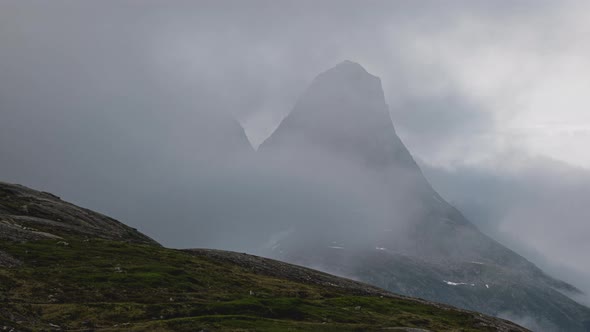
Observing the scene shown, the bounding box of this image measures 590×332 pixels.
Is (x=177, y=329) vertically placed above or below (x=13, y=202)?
below

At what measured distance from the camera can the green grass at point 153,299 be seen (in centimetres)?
7112

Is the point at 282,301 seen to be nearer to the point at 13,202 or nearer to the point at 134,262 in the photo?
the point at 134,262

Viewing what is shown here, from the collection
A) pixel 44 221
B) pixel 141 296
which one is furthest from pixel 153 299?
pixel 44 221

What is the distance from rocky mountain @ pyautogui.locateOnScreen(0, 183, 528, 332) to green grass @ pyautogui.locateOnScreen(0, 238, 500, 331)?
0.17m

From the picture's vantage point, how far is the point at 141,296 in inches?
3442

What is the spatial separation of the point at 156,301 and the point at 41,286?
56.6ft

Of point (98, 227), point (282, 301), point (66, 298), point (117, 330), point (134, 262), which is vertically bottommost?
point (117, 330)

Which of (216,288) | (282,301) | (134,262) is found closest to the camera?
(282,301)

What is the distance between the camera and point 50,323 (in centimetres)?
6656

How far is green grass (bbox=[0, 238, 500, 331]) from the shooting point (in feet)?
233

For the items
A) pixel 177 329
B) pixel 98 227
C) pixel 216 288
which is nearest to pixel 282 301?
pixel 216 288

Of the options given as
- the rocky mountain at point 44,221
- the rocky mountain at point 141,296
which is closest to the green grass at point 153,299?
the rocky mountain at point 141,296

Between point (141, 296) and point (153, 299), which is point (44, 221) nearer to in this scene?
point (141, 296)

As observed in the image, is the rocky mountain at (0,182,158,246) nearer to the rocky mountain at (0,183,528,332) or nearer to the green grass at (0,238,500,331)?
the rocky mountain at (0,183,528,332)
